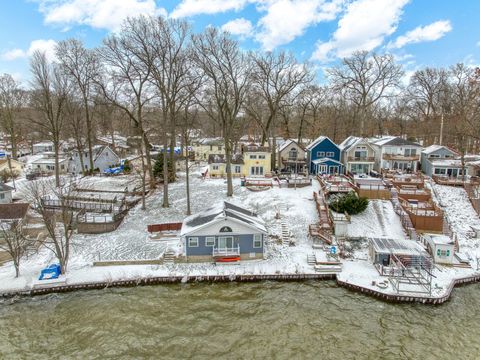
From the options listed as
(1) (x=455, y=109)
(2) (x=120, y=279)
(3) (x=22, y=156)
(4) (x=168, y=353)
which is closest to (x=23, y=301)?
(2) (x=120, y=279)

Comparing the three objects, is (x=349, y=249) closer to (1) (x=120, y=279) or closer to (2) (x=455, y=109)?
(1) (x=120, y=279)

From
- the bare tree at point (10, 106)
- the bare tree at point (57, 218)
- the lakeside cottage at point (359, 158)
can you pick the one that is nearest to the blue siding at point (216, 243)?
the bare tree at point (57, 218)

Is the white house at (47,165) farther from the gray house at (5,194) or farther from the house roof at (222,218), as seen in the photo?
the house roof at (222,218)

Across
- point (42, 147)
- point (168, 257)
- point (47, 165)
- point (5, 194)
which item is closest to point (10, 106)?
point (42, 147)

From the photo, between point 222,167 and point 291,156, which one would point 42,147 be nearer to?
point 222,167

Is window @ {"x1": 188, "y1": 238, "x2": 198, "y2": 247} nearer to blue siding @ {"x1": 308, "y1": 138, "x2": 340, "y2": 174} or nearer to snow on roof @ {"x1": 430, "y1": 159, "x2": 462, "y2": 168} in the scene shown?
blue siding @ {"x1": 308, "y1": 138, "x2": 340, "y2": 174}

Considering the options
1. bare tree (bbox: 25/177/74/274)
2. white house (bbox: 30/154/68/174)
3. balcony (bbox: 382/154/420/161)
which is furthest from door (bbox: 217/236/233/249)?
white house (bbox: 30/154/68/174)
